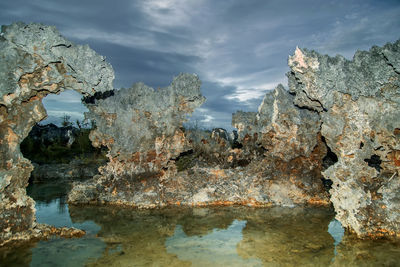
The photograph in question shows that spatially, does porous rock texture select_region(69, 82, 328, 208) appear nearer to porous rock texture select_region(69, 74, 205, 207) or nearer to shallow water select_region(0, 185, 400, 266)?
porous rock texture select_region(69, 74, 205, 207)

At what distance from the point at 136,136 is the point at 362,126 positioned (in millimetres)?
6517

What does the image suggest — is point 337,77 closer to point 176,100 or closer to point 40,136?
point 176,100

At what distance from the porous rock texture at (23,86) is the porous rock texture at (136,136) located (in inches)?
108

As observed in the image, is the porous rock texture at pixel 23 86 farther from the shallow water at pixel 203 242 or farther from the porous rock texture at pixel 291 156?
the porous rock texture at pixel 291 156

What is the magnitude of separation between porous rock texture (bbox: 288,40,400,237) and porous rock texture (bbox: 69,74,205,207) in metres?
4.25

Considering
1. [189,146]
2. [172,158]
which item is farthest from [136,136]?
A: [189,146]

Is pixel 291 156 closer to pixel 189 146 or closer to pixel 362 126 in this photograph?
pixel 362 126

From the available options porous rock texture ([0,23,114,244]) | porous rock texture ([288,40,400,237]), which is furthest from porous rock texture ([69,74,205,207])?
porous rock texture ([288,40,400,237])

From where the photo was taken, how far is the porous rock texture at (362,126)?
6.03 meters

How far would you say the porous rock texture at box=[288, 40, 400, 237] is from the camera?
603cm

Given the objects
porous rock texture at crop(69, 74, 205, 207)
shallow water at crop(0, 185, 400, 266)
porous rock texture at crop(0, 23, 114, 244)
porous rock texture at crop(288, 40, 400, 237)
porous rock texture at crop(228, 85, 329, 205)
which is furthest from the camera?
porous rock texture at crop(228, 85, 329, 205)

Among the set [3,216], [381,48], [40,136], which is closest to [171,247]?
[3,216]

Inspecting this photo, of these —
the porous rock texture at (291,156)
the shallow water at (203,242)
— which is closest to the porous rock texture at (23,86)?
the shallow water at (203,242)

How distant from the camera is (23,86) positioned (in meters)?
5.88
